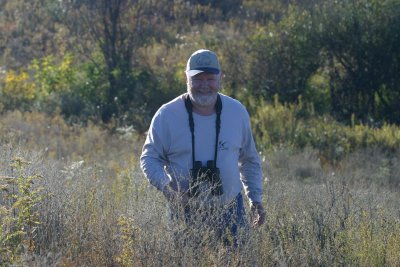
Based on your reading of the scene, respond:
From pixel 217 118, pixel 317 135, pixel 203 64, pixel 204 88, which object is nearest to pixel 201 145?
pixel 217 118

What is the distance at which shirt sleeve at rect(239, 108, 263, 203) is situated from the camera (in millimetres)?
5293

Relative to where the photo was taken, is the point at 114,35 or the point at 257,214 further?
the point at 114,35

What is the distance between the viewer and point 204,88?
499 cm

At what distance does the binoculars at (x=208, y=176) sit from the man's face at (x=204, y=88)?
379 millimetres

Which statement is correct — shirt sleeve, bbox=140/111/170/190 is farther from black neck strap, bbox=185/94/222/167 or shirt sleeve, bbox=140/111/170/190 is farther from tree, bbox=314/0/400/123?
tree, bbox=314/0/400/123

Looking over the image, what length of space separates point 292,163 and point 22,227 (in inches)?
Answer: 310

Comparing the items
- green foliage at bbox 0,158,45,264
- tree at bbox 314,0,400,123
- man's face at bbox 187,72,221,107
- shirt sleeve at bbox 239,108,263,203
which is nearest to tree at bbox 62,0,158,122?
tree at bbox 314,0,400,123

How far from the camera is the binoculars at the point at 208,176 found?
489 cm

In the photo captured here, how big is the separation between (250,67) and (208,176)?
13.1 metres

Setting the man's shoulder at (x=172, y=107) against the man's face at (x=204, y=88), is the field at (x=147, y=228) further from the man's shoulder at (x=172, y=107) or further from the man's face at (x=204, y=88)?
the man's face at (x=204, y=88)

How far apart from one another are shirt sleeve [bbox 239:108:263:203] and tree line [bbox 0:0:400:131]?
1088cm

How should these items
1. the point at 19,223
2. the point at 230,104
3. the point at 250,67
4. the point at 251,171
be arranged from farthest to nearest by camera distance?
1. the point at 250,67
2. the point at 251,171
3. the point at 230,104
4. the point at 19,223

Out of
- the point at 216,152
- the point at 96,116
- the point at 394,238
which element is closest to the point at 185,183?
the point at 216,152

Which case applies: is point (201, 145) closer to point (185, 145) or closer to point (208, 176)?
point (185, 145)
